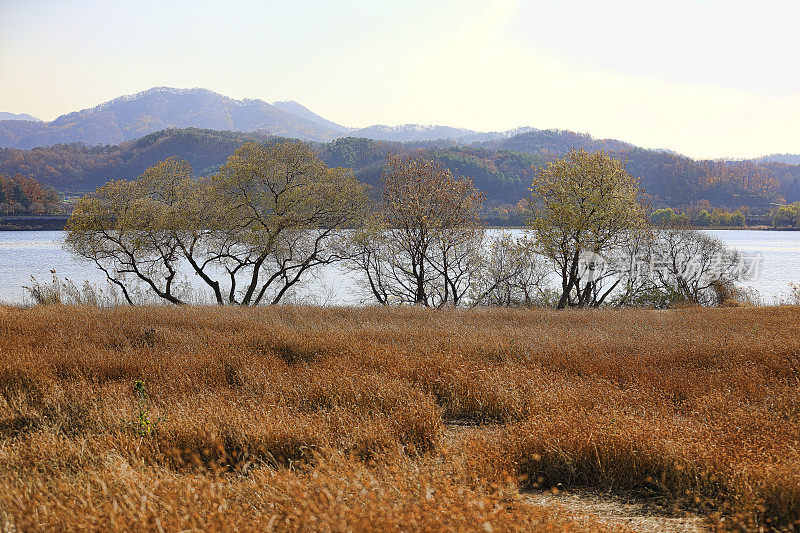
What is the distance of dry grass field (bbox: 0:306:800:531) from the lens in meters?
3.05

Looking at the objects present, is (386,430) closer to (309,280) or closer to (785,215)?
(309,280)

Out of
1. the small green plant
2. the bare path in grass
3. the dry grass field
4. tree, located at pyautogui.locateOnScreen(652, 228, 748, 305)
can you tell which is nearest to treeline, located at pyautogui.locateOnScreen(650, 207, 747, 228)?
tree, located at pyautogui.locateOnScreen(652, 228, 748, 305)

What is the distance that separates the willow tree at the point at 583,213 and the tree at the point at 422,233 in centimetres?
372

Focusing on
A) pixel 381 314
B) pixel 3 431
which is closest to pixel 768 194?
pixel 381 314

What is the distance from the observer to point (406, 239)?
26234mm

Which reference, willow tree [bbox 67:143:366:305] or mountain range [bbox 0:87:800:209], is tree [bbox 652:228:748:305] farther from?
mountain range [bbox 0:87:800:209]

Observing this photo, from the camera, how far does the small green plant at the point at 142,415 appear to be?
487 cm

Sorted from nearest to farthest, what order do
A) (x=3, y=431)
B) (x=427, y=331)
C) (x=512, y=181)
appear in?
(x=3, y=431) → (x=427, y=331) → (x=512, y=181)

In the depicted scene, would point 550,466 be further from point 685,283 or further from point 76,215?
point 685,283

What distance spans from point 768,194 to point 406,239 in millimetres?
76311

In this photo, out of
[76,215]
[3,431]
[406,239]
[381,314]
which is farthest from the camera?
[406,239]

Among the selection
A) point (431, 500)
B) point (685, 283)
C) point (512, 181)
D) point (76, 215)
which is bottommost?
point (685, 283)

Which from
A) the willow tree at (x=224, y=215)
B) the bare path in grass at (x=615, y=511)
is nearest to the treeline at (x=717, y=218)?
the willow tree at (x=224, y=215)

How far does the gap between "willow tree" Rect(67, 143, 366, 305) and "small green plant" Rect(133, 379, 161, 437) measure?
19325mm
